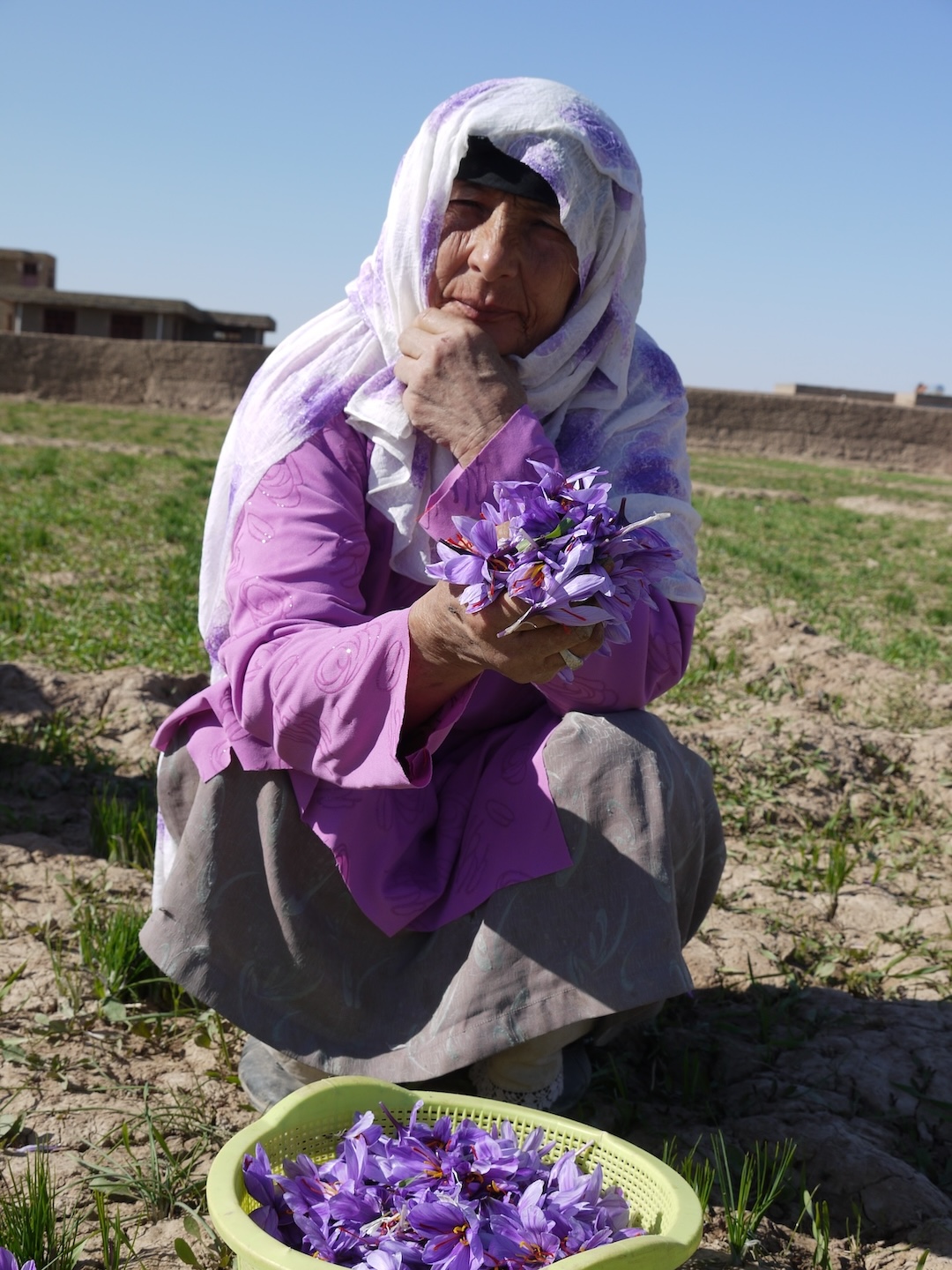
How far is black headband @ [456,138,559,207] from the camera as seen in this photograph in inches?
77.9

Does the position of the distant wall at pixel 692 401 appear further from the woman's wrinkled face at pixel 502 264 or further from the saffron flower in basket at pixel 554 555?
the saffron flower in basket at pixel 554 555

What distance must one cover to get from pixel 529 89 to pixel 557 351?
42 centimetres

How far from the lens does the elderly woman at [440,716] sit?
185 centimetres

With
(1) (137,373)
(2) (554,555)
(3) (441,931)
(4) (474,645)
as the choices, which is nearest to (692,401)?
(1) (137,373)

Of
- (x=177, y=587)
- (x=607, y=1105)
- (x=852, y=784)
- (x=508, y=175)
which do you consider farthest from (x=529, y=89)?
(x=177, y=587)

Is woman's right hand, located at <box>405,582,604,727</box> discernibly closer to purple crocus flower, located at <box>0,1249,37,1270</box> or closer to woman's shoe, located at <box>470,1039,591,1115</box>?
woman's shoe, located at <box>470,1039,591,1115</box>

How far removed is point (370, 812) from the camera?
6.35 ft

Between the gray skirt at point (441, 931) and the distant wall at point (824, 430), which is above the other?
the distant wall at point (824, 430)

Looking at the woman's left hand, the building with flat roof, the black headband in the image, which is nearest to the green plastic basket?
the woman's left hand

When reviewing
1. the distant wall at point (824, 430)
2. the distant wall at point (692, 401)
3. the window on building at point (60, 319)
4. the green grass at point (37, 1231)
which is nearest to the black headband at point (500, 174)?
the green grass at point (37, 1231)

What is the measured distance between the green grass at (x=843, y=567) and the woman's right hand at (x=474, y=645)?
4.32 metres

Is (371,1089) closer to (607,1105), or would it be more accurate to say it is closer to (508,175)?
(607,1105)

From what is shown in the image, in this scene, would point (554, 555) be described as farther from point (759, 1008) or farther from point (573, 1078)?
point (759, 1008)

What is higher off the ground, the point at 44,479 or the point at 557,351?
the point at 557,351
